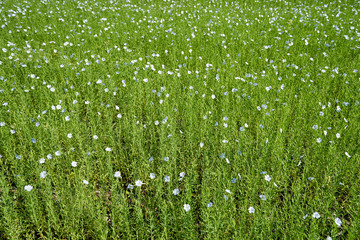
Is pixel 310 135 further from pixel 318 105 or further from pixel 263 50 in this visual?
pixel 263 50

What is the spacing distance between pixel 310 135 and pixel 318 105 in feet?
2.08

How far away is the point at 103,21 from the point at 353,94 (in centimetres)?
696

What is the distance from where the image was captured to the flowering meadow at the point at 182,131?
223 cm

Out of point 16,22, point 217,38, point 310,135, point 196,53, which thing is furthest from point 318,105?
point 16,22

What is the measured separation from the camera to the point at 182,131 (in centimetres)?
354

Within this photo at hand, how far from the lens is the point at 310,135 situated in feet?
10.7

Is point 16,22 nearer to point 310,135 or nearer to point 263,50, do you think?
point 263,50

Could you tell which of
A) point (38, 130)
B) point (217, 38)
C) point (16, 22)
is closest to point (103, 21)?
point (16, 22)

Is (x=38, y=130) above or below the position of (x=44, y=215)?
above

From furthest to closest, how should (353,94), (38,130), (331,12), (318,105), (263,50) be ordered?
1. (331,12)
2. (263,50)
3. (353,94)
4. (318,105)
5. (38,130)

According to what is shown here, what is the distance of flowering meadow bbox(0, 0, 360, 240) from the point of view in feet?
7.30

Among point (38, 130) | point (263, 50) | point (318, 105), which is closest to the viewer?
point (38, 130)

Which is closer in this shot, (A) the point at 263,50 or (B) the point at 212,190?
(B) the point at 212,190

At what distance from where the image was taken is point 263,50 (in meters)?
5.70
